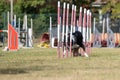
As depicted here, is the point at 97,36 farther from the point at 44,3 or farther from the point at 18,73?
the point at 18,73

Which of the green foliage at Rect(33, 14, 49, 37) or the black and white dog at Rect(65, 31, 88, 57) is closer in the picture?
the black and white dog at Rect(65, 31, 88, 57)

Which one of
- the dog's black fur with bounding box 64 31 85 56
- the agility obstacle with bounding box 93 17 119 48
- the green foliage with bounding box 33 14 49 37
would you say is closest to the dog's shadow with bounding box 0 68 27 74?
the dog's black fur with bounding box 64 31 85 56

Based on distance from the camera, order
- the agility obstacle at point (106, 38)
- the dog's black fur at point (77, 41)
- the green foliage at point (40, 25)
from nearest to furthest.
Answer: the dog's black fur at point (77, 41) → the agility obstacle at point (106, 38) → the green foliage at point (40, 25)

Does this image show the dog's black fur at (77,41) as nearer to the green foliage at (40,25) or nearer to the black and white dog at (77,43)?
the black and white dog at (77,43)

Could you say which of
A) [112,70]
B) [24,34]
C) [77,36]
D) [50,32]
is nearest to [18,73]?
[112,70]

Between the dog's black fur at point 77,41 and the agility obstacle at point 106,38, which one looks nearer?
the dog's black fur at point 77,41

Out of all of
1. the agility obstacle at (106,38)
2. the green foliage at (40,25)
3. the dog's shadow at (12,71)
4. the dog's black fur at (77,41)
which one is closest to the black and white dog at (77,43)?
the dog's black fur at (77,41)

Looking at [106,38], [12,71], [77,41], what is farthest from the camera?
[106,38]

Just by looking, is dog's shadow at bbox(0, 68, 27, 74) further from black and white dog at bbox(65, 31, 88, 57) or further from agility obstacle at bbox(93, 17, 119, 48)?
agility obstacle at bbox(93, 17, 119, 48)

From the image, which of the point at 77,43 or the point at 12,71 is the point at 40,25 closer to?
the point at 77,43

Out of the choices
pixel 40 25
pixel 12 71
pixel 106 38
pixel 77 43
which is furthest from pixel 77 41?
pixel 40 25

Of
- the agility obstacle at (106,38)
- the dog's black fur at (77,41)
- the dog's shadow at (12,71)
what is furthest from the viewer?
the agility obstacle at (106,38)

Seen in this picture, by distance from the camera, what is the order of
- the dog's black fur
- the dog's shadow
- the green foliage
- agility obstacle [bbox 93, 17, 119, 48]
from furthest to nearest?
the green foliage, agility obstacle [bbox 93, 17, 119, 48], the dog's black fur, the dog's shadow

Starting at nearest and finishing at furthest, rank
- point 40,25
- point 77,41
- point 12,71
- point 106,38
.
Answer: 1. point 12,71
2. point 77,41
3. point 106,38
4. point 40,25
